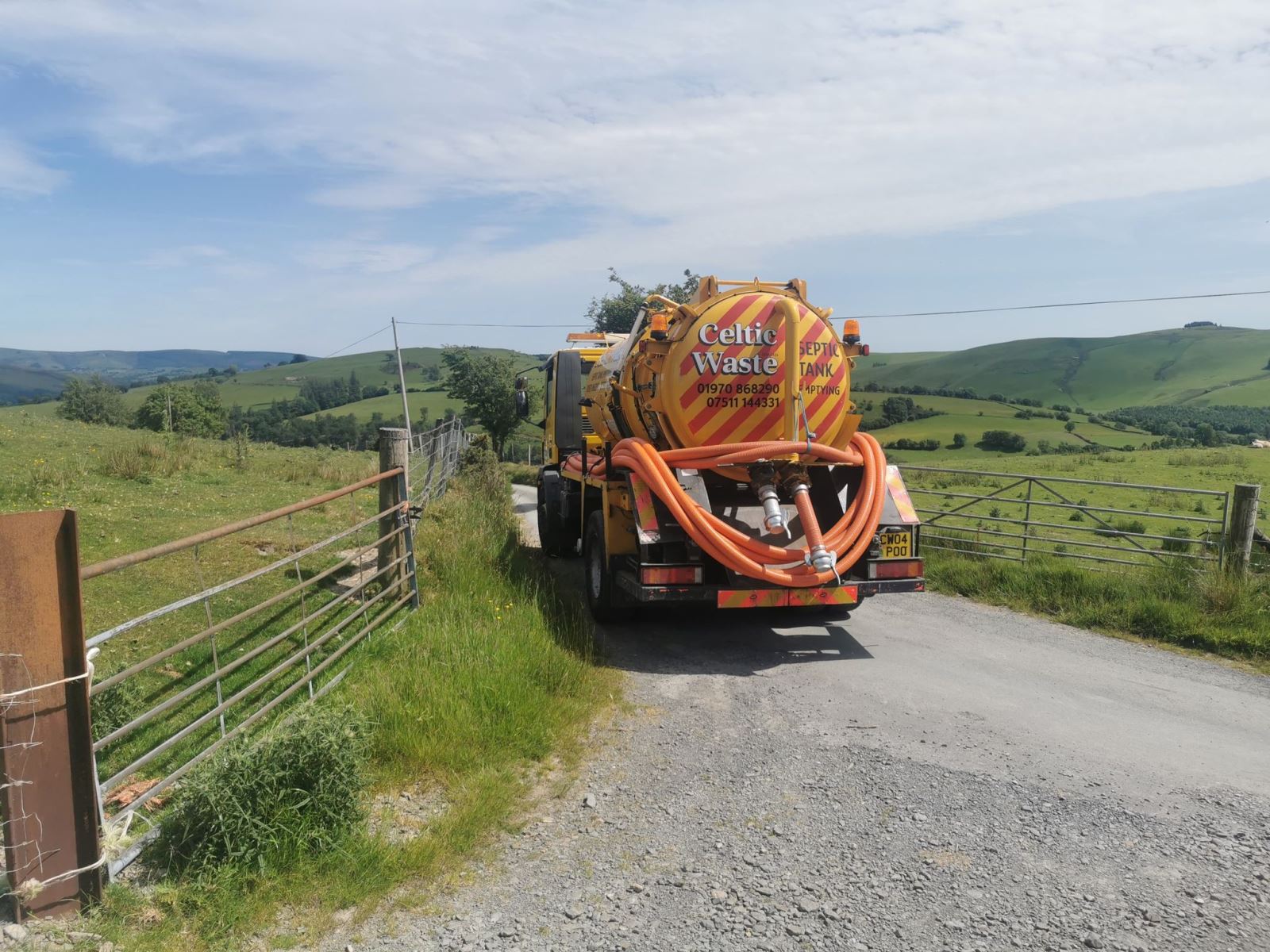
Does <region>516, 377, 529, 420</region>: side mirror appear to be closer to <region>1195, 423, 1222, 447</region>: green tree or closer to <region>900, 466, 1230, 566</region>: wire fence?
<region>900, 466, 1230, 566</region>: wire fence

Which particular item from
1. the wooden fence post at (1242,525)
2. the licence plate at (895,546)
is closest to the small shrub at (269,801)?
the licence plate at (895,546)

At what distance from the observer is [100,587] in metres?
6.91

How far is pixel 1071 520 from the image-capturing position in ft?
68.3

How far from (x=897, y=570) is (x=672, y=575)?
205 cm

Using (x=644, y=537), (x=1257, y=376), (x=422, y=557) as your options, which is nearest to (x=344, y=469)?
(x=422, y=557)

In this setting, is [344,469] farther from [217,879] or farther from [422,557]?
[217,879]

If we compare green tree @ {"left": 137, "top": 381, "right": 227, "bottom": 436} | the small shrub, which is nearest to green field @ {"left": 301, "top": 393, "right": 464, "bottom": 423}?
green tree @ {"left": 137, "top": 381, "right": 227, "bottom": 436}

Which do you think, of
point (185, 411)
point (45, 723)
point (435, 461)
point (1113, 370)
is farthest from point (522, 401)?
point (1113, 370)

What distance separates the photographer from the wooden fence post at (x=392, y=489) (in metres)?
7.05

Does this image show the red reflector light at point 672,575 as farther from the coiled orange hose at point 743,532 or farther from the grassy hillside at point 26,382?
the grassy hillside at point 26,382

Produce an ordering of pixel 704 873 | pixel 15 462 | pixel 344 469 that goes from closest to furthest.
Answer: pixel 704 873, pixel 15 462, pixel 344 469

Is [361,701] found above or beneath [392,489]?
beneath

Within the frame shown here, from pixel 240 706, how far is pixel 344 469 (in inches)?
495

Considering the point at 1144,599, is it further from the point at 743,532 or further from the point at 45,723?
the point at 45,723
